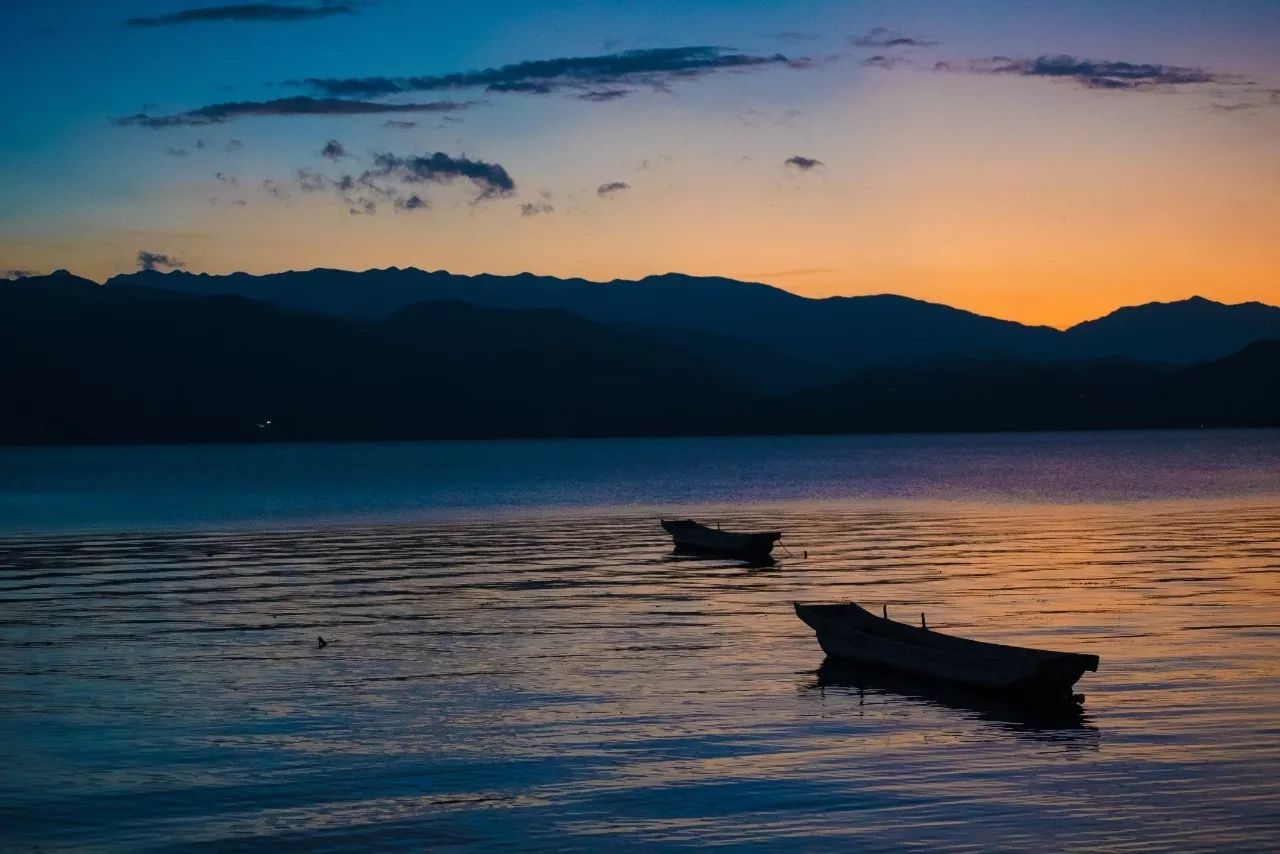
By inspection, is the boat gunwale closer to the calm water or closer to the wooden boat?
the wooden boat

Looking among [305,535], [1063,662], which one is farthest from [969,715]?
[305,535]

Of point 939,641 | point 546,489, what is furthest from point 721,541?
point 546,489

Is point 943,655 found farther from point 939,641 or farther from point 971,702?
point 939,641

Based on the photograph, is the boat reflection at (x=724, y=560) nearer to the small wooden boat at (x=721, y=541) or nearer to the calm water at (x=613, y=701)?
the small wooden boat at (x=721, y=541)

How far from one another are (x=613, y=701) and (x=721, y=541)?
36.1 metres

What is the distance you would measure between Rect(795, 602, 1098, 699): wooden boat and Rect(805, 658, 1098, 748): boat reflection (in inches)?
10.0

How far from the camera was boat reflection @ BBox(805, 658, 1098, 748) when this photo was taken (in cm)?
2658

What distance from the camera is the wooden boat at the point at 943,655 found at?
2855cm

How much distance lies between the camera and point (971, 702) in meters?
29.5

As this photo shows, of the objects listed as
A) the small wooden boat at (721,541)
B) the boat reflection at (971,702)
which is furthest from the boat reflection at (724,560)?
the boat reflection at (971,702)

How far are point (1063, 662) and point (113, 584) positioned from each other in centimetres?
3921

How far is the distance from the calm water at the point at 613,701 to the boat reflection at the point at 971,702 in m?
0.14

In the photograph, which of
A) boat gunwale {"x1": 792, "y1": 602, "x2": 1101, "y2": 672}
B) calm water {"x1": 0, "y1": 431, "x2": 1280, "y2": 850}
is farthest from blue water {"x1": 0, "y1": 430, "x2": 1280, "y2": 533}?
boat gunwale {"x1": 792, "y1": 602, "x2": 1101, "y2": 672}

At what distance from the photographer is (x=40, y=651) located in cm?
3750
